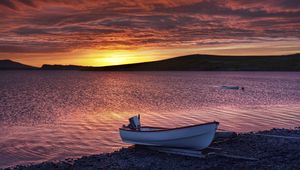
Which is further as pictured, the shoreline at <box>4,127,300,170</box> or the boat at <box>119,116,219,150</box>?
the boat at <box>119,116,219,150</box>

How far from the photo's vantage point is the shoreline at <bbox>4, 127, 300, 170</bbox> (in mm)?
15094

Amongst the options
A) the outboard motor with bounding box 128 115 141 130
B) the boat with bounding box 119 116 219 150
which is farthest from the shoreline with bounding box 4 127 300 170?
the outboard motor with bounding box 128 115 141 130

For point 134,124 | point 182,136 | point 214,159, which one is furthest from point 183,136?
point 134,124

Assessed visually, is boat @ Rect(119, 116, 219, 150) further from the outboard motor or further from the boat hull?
the outboard motor

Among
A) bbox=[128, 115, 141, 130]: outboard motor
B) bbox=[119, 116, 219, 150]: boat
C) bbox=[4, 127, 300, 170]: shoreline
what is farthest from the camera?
bbox=[128, 115, 141, 130]: outboard motor

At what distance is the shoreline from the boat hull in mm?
641

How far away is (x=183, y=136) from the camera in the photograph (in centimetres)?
1755

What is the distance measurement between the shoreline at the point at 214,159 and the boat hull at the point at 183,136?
641 mm

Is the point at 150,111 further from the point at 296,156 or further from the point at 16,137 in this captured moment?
the point at 296,156

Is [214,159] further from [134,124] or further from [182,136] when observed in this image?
[134,124]

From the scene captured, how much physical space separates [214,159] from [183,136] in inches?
85.8

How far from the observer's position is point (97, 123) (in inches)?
1190

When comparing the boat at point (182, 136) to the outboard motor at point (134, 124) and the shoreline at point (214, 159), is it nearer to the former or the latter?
the shoreline at point (214, 159)

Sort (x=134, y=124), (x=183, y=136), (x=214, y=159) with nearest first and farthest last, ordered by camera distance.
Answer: (x=214, y=159), (x=183, y=136), (x=134, y=124)
